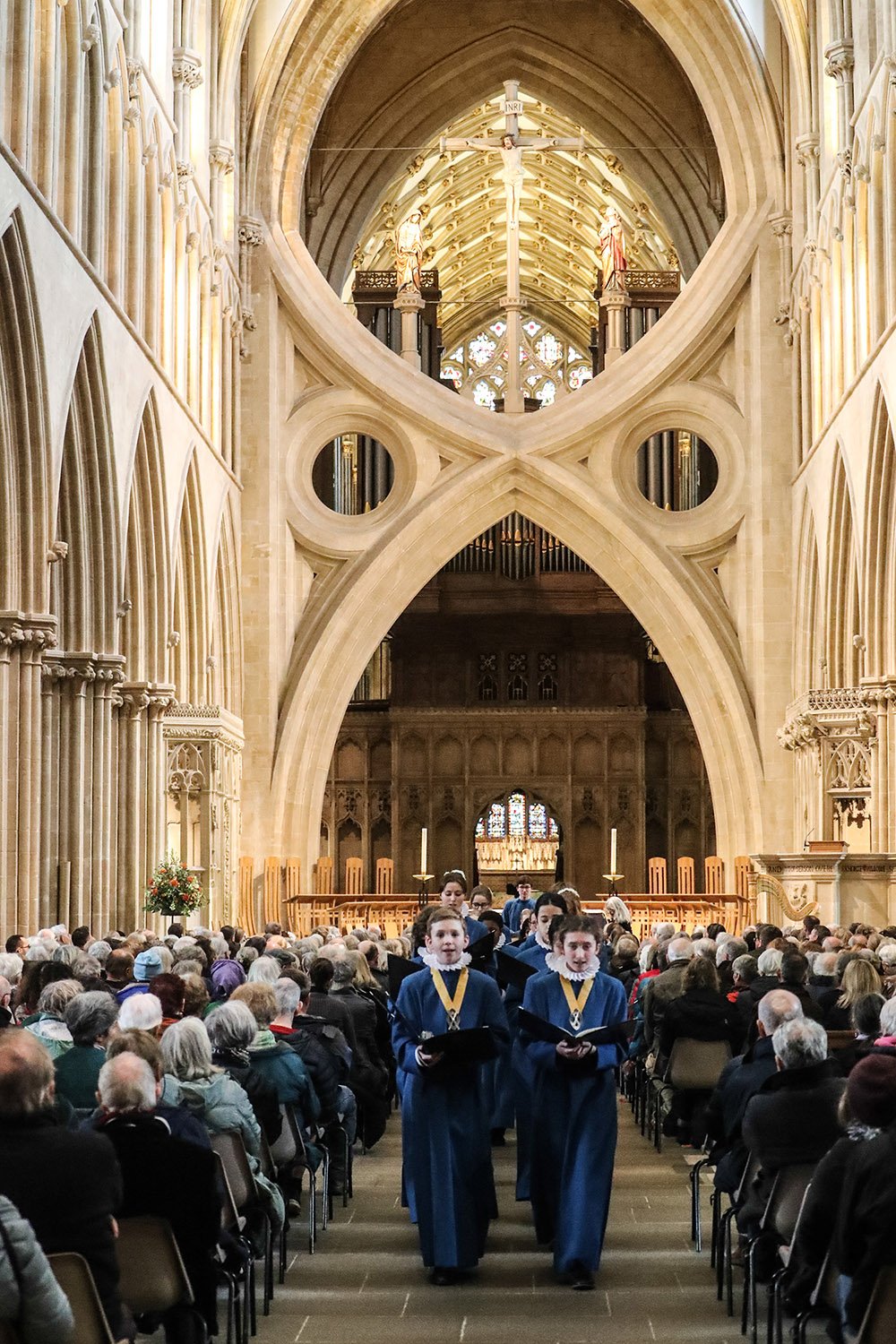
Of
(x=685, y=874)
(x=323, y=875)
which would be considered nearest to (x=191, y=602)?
(x=323, y=875)

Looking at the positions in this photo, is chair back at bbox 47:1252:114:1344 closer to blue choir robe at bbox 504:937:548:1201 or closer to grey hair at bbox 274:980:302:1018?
grey hair at bbox 274:980:302:1018

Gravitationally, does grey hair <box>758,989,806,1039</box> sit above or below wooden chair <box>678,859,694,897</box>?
above

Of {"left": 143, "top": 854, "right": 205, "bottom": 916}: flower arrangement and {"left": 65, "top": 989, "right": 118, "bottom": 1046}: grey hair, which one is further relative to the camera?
{"left": 143, "top": 854, "right": 205, "bottom": 916}: flower arrangement

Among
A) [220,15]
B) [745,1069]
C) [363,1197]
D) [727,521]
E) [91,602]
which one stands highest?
[220,15]

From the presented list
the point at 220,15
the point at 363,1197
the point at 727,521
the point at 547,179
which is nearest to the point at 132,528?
the point at 220,15

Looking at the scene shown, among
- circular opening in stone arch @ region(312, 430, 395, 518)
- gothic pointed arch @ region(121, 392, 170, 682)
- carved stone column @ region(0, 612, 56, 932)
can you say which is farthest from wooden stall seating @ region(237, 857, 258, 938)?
carved stone column @ region(0, 612, 56, 932)

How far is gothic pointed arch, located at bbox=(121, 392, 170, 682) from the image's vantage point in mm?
20031

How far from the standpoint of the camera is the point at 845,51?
21.9 metres

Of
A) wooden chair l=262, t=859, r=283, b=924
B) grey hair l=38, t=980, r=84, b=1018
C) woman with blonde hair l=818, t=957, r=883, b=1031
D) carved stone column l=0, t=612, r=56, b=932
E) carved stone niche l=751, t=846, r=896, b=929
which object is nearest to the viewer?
grey hair l=38, t=980, r=84, b=1018

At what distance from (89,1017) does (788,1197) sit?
2.51 m

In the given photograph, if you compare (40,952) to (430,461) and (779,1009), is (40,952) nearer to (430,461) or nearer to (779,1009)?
(779,1009)

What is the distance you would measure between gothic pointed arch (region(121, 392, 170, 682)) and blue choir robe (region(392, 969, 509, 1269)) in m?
12.4

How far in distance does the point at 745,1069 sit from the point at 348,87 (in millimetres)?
26306

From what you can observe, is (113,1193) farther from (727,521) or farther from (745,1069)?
(727,521)
